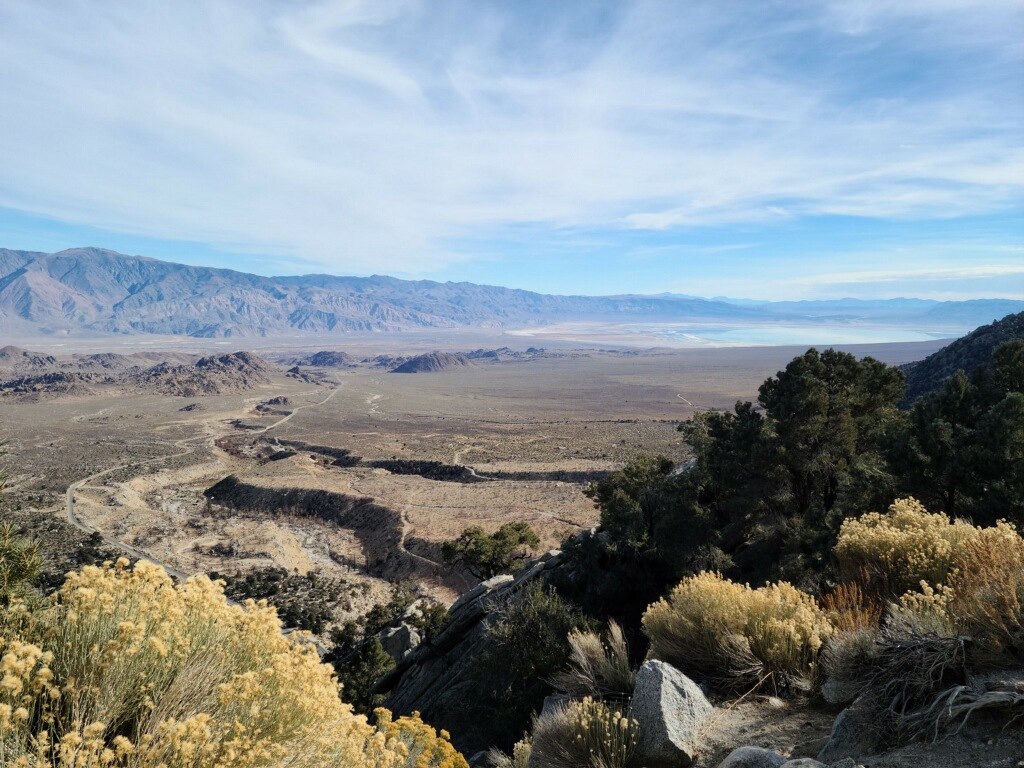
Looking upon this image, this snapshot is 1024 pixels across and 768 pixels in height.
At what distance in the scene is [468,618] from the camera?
1816cm

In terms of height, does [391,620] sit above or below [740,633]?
below

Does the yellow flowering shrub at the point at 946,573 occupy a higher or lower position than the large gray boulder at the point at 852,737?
higher

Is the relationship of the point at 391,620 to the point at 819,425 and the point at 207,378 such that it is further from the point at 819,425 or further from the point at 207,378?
the point at 207,378

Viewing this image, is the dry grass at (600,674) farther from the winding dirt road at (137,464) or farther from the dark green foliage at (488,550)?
the dark green foliage at (488,550)

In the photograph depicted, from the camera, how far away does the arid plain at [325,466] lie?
3778 cm

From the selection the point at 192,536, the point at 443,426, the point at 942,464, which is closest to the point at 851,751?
the point at 942,464

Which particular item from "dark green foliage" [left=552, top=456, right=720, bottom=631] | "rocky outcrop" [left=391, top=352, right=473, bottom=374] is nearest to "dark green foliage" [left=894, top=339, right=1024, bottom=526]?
"dark green foliage" [left=552, top=456, right=720, bottom=631]

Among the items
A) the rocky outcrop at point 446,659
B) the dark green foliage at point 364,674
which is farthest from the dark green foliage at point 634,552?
the dark green foliage at point 364,674

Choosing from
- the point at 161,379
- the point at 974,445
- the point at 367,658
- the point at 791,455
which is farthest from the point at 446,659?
the point at 161,379

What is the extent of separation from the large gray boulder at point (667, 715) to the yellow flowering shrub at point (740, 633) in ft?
2.06

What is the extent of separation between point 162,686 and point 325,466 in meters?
61.9

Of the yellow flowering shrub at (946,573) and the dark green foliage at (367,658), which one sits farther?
the dark green foliage at (367,658)

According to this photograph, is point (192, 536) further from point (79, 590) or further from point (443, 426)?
point (443, 426)

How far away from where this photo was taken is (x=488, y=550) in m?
28.7
